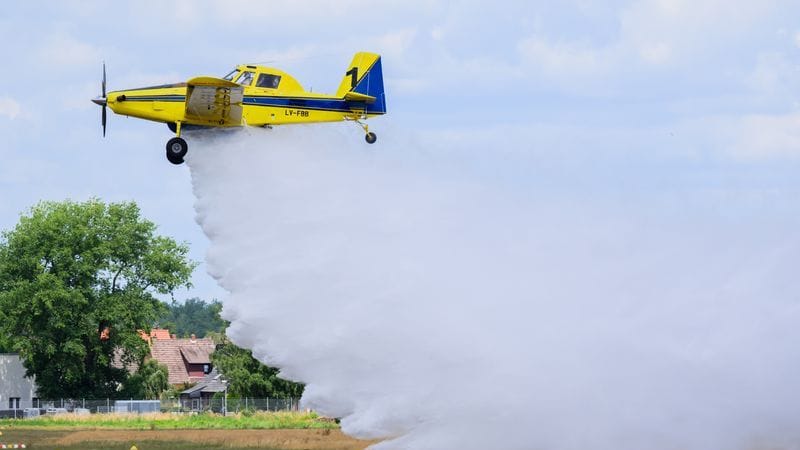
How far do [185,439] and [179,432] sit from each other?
5.77 m

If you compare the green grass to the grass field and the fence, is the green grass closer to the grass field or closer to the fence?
the grass field

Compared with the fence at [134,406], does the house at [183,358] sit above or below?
above

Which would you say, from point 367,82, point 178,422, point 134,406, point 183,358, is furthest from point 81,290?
point 367,82

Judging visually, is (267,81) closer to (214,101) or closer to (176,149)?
(214,101)

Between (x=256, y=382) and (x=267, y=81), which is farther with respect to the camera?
(x=256, y=382)

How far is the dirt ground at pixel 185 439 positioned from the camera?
2105 inches

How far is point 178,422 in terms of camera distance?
238 feet

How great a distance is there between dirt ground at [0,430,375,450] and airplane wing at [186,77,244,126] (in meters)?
19.4

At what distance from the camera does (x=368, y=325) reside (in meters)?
31.7

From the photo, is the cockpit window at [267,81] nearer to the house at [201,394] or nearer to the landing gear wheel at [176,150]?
the landing gear wheel at [176,150]

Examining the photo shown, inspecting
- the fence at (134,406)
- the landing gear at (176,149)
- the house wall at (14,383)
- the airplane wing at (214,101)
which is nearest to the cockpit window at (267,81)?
the airplane wing at (214,101)

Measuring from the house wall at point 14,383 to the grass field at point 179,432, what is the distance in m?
21.3

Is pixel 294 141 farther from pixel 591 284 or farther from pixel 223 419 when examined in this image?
pixel 223 419

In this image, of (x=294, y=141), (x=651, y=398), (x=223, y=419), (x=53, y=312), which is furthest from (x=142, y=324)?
(x=651, y=398)
